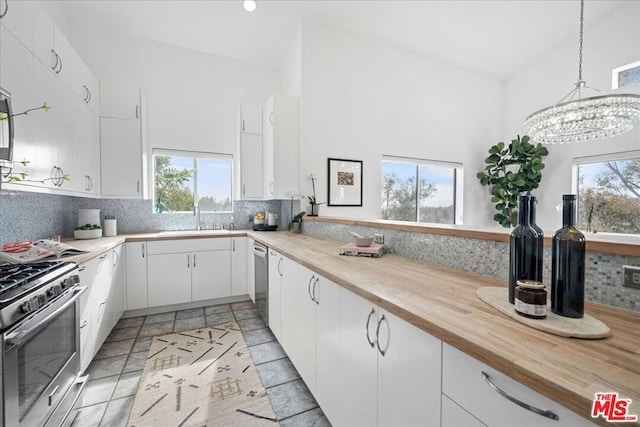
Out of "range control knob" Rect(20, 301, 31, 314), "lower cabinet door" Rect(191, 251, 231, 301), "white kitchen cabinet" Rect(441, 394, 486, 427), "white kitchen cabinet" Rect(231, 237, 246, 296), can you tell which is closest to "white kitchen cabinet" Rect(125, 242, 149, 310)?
"lower cabinet door" Rect(191, 251, 231, 301)

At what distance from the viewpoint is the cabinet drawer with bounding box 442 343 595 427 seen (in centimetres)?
55

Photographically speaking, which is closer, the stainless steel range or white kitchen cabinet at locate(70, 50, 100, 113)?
the stainless steel range

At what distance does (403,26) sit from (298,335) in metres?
4.14

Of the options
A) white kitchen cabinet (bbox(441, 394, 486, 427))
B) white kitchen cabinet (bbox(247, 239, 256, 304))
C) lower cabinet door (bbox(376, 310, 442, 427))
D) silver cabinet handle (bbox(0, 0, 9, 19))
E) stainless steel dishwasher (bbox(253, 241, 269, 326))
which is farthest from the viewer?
white kitchen cabinet (bbox(247, 239, 256, 304))

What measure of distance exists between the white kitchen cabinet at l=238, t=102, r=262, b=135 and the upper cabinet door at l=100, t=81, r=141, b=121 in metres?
1.19

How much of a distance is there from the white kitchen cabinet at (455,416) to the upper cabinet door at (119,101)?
12.9 ft

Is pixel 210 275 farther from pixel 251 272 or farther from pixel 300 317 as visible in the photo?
pixel 300 317

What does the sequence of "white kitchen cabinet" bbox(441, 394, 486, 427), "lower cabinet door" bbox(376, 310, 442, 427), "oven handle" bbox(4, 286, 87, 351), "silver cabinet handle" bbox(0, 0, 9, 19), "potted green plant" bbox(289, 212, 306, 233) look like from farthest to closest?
"potted green plant" bbox(289, 212, 306, 233) → "silver cabinet handle" bbox(0, 0, 9, 19) → "oven handle" bbox(4, 286, 87, 351) → "lower cabinet door" bbox(376, 310, 442, 427) → "white kitchen cabinet" bbox(441, 394, 486, 427)

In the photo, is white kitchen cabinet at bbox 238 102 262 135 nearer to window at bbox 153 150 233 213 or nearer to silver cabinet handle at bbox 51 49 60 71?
window at bbox 153 150 233 213

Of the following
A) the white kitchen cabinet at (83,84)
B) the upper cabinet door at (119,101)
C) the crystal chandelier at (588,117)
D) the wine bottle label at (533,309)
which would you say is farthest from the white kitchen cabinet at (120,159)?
the crystal chandelier at (588,117)

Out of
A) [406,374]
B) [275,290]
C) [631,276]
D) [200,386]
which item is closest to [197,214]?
[275,290]

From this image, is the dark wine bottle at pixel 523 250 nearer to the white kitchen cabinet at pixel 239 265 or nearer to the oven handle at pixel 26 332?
the oven handle at pixel 26 332

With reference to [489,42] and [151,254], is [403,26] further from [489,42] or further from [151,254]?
[151,254]

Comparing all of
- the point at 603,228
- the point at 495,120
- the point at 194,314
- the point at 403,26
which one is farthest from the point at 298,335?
the point at 495,120
